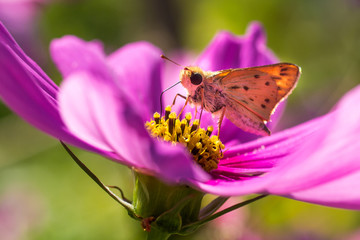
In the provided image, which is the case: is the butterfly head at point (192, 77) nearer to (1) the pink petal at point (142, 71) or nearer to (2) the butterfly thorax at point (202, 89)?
(2) the butterfly thorax at point (202, 89)

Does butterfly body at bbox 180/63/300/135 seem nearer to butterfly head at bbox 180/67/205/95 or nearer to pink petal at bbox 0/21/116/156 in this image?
butterfly head at bbox 180/67/205/95

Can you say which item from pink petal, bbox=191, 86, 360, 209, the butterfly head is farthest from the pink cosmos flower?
the butterfly head

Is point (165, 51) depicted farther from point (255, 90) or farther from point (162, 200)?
point (162, 200)

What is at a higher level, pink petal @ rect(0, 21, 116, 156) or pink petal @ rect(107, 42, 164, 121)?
pink petal @ rect(0, 21, 116, 156)

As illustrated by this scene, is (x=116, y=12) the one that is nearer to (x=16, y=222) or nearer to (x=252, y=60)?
(x=16, y=222)

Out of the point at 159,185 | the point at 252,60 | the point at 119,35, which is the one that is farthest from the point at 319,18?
the point at 159,185

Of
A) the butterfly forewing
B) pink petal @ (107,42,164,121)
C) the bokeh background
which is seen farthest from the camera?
the bokeh background
